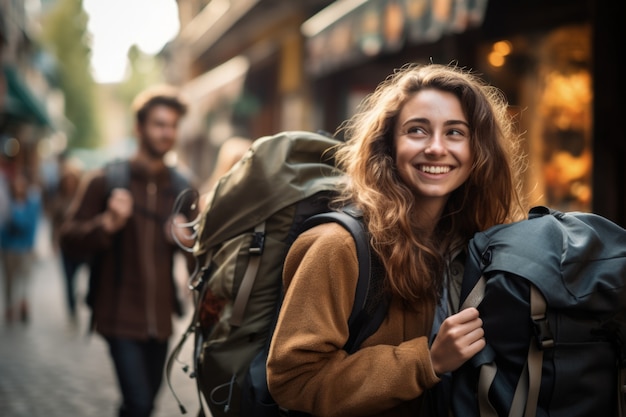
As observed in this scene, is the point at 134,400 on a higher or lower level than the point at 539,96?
lower

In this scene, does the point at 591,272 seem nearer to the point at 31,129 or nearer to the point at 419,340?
the point at 419,340

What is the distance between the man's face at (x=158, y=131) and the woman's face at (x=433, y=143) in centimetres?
246

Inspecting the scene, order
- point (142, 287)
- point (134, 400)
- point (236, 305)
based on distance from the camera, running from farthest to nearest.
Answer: point (142, 287) → point (134, 400) → point (236, 305)

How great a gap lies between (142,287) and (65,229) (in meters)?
0.56

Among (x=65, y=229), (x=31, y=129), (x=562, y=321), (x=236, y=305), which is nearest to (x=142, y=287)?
(x=65, y=229)

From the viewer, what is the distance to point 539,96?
7.93 metres

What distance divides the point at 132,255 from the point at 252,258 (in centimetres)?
211

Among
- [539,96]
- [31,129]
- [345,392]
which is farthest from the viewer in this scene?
[31,129]

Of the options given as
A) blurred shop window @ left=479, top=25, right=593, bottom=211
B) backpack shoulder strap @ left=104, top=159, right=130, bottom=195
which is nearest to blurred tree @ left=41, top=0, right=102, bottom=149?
blurred shop window @ left=479, top=25, right=593, bottom=211

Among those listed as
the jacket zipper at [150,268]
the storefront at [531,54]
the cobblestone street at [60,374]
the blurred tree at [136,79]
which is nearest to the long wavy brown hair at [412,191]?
the jacket zipper at [150,268]

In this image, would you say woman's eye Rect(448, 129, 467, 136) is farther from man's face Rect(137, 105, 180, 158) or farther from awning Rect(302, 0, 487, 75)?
awning Rect(302, 0, 487, 75)

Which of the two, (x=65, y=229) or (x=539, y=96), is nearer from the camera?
(x=65, y=229)

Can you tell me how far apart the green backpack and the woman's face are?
0.87 feet

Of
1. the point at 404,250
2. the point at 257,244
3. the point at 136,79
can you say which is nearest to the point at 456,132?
the point at 404,250
